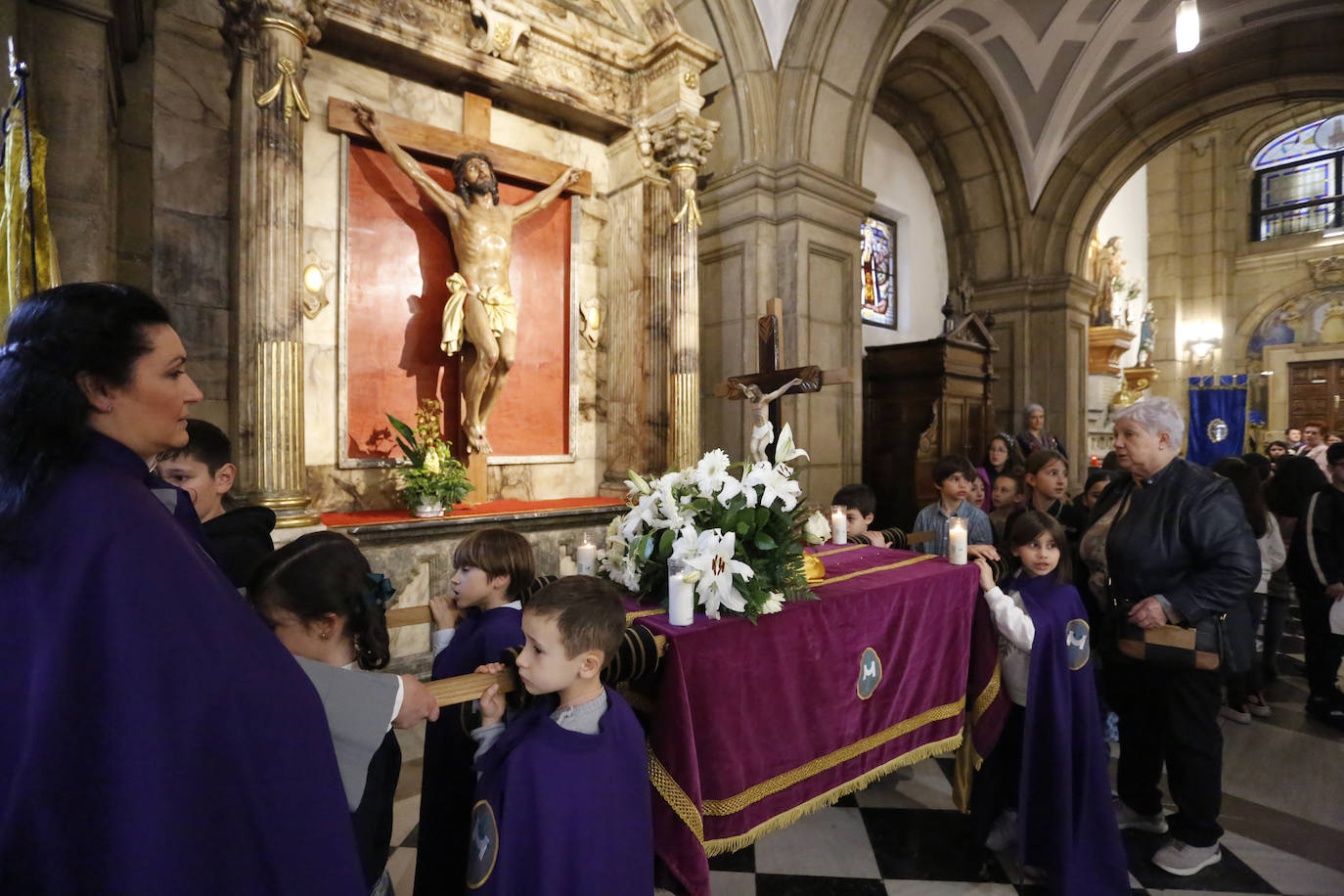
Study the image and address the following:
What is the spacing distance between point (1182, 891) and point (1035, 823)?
2.02 ft

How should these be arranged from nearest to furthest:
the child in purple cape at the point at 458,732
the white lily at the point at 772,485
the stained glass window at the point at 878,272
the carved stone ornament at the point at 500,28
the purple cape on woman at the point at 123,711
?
the purple cape on woman at the point at 123,711
the child in purple cape at the point at 458,732
the white lily at the point at 772,485
the carved stone ornament at the point at 500,28
the stained glass window at the point at 878,272

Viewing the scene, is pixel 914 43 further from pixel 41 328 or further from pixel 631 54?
pixel 41 328

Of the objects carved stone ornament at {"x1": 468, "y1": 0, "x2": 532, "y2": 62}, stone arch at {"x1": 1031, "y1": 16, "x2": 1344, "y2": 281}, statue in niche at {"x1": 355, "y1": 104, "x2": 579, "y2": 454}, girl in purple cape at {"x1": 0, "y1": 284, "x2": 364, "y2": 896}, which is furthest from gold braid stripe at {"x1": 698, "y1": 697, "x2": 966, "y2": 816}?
stone arch at {"x1": 1031, "y1": 16, "x2": 1344, "y2": 281}

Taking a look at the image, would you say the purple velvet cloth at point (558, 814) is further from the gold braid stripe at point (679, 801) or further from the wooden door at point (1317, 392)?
the wooden door at point (1317, 392)

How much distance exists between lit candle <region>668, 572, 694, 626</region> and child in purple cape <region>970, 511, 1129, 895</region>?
130 cm

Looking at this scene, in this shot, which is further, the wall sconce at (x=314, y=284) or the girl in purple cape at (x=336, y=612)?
the wall sconce at (x=314, y=284)

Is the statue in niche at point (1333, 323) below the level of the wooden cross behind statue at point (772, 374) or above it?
above

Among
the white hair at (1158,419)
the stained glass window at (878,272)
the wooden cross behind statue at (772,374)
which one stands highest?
the stained glass window at (878,272)

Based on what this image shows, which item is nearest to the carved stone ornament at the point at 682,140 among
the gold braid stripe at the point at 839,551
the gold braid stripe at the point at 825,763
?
the gold braid stripe at the point at 839,551

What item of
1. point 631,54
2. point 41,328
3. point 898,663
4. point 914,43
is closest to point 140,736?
point 41,328

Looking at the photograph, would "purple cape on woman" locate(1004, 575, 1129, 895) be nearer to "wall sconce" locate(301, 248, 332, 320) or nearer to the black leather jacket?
the black leather jacket

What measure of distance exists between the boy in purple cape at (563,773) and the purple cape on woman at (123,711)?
54 centimetres

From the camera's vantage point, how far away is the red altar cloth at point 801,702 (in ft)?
6.09

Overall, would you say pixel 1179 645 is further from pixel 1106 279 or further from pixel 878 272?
pixel 1106 279
